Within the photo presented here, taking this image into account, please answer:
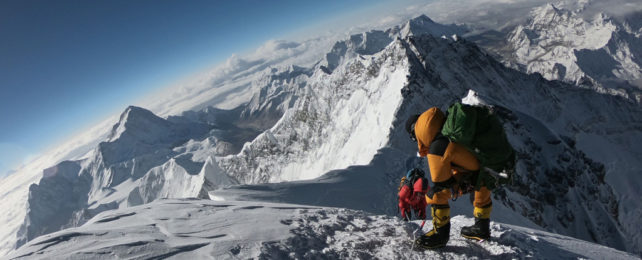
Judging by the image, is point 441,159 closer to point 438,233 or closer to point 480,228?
point 438,233

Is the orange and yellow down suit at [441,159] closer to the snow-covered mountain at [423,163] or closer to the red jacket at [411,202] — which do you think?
the red jacket at [411,202]

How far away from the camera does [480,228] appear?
5.78m

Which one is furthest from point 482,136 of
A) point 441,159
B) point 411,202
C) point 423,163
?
point 423,163

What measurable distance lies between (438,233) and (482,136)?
6.32 feet

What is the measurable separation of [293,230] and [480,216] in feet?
12.0

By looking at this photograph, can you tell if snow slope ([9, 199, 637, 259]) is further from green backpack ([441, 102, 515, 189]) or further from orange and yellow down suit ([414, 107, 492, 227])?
green backpack ([441, 102, 515, 189])

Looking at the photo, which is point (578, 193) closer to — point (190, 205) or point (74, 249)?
point (190, 205)

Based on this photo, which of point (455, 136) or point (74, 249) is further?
point (74, 249)

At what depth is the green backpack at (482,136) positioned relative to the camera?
5.03 m

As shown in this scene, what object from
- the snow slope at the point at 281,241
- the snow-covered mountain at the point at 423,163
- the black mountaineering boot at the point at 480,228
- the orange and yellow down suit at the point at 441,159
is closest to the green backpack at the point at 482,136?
the orange and yellow down suit at the point at 441,159

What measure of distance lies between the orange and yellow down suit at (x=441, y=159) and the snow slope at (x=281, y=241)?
0.62 meters

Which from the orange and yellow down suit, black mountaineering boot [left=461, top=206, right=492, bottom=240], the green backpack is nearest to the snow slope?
black mountaineering boot [left=461, top=206, right=492, bottom=240]

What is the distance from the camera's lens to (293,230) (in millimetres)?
6672

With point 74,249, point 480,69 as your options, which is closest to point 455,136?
point 74,249
